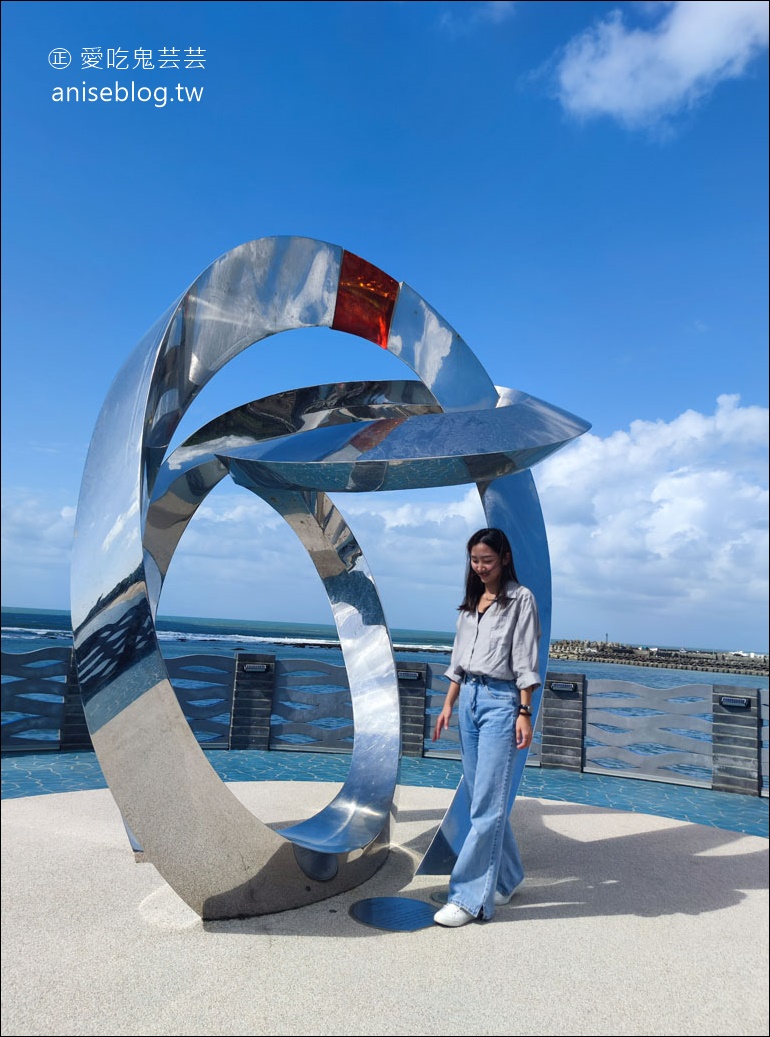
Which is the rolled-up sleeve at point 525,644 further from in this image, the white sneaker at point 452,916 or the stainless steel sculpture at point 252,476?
the white sneaker at point 452,916

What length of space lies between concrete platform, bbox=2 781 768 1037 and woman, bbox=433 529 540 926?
0.22m

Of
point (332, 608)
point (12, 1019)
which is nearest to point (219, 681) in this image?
point (332, 608)

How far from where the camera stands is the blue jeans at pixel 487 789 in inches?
153

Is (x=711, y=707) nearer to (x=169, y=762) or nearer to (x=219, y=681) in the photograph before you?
(x=219, y=681)

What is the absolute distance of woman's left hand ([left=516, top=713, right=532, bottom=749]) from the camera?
3.82m

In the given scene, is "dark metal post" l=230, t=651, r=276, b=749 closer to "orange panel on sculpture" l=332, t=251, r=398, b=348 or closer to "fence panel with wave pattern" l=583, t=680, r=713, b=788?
"fence panel with wave pattern" l=583, t=680, r=713, b=788

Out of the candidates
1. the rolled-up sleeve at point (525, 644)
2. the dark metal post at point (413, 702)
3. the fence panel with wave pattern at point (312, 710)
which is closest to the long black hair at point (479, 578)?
the rolled-up sleeve at point (525, 644)

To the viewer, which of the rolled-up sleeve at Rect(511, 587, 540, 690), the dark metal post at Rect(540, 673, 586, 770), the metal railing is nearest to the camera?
the rolled-up sleeve at Rect(511, 587, 540, 690)

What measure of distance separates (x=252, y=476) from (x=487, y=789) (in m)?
2.07

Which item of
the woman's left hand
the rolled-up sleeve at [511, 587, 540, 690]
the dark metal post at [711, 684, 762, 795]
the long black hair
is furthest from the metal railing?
the rolled-up sleeve at [511, 587, 540, 690]

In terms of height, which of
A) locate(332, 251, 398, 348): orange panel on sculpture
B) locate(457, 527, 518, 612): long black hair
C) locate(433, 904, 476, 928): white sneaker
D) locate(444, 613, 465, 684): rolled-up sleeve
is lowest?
locate(433, 904, 476, 928): white sneaker

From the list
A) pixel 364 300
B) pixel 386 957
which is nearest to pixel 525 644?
pixel 386 957

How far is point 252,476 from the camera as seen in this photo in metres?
4.07

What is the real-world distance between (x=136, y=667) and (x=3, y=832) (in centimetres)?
318
